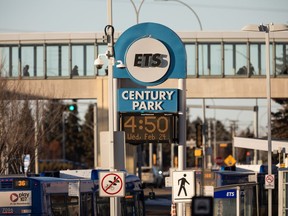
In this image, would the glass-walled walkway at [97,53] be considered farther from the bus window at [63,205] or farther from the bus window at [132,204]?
the bus window at [63,205]

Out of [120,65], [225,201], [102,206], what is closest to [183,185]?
[120,65]

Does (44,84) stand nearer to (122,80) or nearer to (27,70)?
(27,70)

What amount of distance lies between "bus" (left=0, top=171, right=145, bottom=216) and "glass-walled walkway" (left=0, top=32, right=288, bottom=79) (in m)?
23.5

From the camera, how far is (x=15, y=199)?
2980 cm

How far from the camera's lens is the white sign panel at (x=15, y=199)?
29641mm

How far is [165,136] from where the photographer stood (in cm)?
2748

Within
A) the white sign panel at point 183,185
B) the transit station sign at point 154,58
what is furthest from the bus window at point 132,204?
the white sign panel at point 183,185

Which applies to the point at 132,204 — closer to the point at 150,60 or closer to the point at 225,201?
the point at 225,201

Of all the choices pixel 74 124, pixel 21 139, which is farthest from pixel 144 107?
pixel 74 124

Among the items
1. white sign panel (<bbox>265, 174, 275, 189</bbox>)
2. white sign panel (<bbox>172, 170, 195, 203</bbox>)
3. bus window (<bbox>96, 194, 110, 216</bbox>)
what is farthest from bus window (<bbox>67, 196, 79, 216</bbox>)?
white sign panel (<bbox>265, 174, 275, 189</bbox>)

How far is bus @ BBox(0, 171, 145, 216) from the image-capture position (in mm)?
29719

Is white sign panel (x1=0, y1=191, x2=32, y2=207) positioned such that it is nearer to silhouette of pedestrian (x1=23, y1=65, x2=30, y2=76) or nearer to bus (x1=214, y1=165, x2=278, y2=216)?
bus (x1=214, y1=165, x2=278, y2=216)

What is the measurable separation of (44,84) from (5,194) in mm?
29951

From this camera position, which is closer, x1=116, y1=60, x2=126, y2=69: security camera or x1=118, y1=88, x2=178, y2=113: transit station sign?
x1=116, y1=60, x2=126, y2=69: security camera
